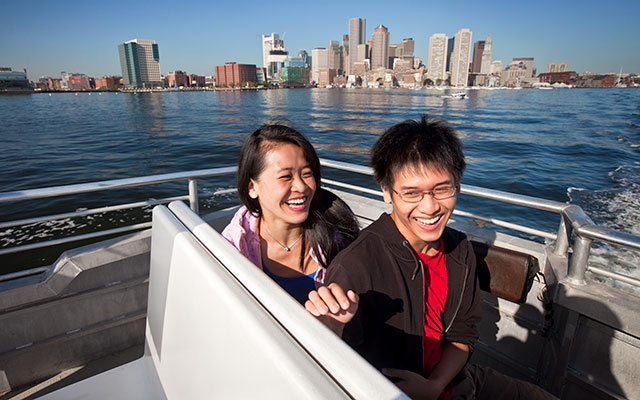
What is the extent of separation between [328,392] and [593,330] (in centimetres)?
194

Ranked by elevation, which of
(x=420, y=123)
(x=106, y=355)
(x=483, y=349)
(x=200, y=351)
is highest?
(x=420, y=123)

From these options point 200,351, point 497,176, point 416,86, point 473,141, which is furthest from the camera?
point 416,86

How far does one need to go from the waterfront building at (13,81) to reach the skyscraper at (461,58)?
135 m

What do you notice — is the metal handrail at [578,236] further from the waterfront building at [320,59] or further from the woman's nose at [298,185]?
the waterfront building at [320,59]

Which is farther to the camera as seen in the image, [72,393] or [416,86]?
[416,86]

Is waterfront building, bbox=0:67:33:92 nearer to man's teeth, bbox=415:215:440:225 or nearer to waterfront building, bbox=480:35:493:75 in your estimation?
man's teeth, bbox=415:215:440:225

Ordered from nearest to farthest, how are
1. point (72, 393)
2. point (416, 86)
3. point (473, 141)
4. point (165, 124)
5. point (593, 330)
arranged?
point (72, 393) < point (593, 330) < point (473, 141) < point (165, 124) < point (416, 86)

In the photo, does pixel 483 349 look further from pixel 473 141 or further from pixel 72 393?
pixel 473 141

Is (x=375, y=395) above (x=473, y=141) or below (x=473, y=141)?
above

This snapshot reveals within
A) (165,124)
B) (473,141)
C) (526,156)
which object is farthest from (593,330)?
(165,124)

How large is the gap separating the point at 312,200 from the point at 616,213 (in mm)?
9898

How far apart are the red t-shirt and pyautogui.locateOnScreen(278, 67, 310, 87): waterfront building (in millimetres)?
142423

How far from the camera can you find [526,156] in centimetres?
1658

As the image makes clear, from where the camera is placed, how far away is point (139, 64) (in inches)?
4779
